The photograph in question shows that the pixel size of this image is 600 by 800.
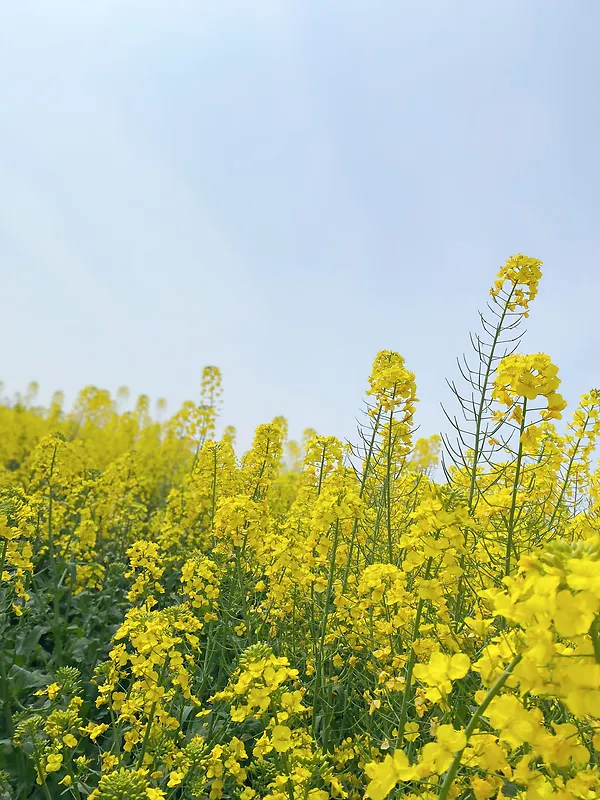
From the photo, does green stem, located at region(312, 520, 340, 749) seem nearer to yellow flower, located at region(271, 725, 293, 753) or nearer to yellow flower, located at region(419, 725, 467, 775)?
yellow flower, located at region(271, 725, 293, 753)

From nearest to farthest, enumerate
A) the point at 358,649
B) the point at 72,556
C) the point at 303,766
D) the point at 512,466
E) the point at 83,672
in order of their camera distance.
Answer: the point at 303,766, the point at 512,466, the point at 358,649, the point at 83,672, the point at 72,556

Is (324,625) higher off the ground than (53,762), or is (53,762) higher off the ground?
(324,625)

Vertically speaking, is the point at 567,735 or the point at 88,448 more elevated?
the point at 88,448

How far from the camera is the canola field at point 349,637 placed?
1.40 metres

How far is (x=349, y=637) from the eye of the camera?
3113 mm

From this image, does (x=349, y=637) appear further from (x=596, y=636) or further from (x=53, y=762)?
A: (x=596, y=636)

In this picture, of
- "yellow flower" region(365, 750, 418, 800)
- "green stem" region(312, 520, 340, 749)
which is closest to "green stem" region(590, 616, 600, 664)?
"yellow flower" region(365, 750, 418, 800)

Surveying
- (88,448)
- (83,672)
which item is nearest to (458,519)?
(83,672)

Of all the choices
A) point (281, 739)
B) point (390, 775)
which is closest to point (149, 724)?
point (281, 739)

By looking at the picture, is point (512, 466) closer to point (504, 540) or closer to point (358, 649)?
point (504, 540)

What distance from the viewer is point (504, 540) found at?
2635 mm

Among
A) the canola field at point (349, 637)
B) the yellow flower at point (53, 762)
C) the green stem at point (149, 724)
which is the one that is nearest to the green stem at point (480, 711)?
the canola field at point (349, 637)

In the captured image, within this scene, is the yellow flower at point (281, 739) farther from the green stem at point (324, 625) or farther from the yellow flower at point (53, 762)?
the yellow flower at point (53, 762)

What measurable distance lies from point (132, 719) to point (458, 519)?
6.30ft
